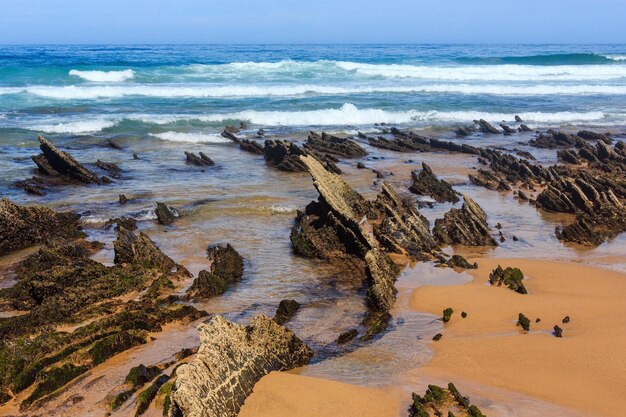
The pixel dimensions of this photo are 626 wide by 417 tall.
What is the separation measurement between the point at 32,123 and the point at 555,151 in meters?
27.3

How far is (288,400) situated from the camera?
6891mm

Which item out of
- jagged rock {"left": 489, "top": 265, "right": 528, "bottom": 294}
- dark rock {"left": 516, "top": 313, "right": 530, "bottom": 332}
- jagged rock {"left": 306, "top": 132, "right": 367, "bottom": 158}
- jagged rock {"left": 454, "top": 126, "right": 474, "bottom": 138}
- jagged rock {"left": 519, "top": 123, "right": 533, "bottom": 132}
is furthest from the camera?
jagged rock {"left": 519, "top": 123, "right": 533, "bottom": 132}

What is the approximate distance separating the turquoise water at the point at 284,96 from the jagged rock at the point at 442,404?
2431cm

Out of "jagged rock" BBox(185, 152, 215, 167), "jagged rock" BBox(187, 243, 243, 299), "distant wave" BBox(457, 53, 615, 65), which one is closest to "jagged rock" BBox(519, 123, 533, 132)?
"jagged rock" BBox(185, 152, 215, 167)

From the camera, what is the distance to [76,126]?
31906mm

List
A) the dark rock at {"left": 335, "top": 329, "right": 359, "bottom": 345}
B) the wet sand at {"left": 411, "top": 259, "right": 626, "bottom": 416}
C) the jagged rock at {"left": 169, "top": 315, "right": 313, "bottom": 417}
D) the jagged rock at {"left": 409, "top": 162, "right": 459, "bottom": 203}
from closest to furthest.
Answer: the jagged rock at {"left": 169, "top": 315, "right": 313, "bottom": 417}, the wet sand at {"left": 411, "top": 259, "right": 626, "bottom": 416}, the dark rock at {"left": 335, "top": 329, "right": 359, "bottom": 345}, the jagged rock at {"left": 409, "top": 162, "right": 459, "bottom": 203}

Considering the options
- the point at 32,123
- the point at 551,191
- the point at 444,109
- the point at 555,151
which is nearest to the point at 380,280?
the point at 551,191

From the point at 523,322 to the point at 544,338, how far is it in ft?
1.53

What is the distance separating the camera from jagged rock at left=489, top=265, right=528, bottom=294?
11016mm

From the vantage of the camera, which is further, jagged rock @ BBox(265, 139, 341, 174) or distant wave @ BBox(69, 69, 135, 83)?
distant wave @ BBox(69, 69, 135, 83)

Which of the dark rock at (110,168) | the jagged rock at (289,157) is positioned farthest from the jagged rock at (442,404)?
the dark rock at (110,168)

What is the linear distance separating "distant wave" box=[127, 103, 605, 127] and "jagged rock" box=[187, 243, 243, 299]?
2412 centimetres

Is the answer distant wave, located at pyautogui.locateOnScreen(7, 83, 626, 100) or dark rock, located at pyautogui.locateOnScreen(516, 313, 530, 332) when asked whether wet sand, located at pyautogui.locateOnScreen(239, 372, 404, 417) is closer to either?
dark rock, located at pyautogui.locateOnScreen(516, 313, 530, 332)

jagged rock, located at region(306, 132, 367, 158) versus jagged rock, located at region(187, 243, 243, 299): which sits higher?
jagged rock, located at region(306, 132, 367, 158)
